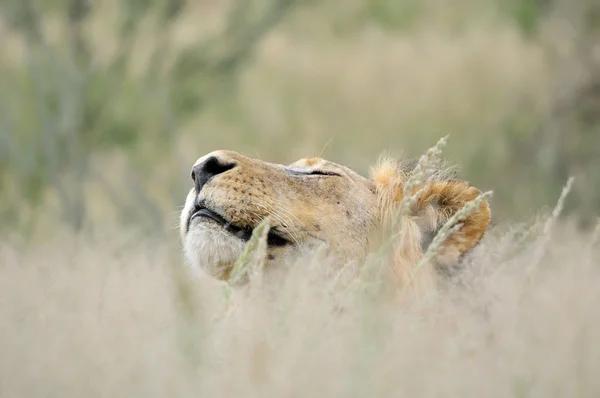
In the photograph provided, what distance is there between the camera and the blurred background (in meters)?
11.6

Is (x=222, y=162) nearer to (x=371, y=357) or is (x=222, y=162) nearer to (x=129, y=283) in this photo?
(x=129, y=283)

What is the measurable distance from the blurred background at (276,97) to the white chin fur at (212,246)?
4234 mm

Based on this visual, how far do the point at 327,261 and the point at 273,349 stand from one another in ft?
3.32

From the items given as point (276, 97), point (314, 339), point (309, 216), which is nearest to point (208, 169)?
point (309, 216)

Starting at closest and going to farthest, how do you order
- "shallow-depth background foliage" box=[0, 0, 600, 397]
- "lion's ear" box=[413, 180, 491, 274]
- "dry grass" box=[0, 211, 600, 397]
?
"dry grass" box=[0, 211, 600, 397], "shallow-depth background foliage" box=[0, 0, 600, 397], "lion's ear" box=[413, 180, 491, 274]

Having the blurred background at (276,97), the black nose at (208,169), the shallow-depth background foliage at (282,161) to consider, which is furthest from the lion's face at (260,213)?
the blurred background at (276,97)

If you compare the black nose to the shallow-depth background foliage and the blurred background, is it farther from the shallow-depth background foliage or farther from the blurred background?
the blurred background

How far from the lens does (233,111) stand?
55.1 feet

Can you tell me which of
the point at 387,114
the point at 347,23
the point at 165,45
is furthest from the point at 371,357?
the point at 347,23

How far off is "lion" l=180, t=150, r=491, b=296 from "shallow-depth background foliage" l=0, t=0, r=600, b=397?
177 millimetres

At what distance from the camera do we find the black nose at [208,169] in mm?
4243

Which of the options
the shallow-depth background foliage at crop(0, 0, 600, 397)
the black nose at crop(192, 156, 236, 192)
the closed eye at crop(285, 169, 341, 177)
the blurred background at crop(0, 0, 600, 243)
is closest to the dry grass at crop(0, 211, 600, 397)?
the shallow-depth background foliage at crop(0, 0, 600, 397)

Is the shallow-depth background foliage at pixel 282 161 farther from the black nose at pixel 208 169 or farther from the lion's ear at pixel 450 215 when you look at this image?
the black nose at pixel 208 169

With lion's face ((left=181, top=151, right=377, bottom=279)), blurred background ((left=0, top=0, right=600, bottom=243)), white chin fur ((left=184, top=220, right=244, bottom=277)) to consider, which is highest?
blurred background ((left=0, top=0, right=600, bottom=243))
